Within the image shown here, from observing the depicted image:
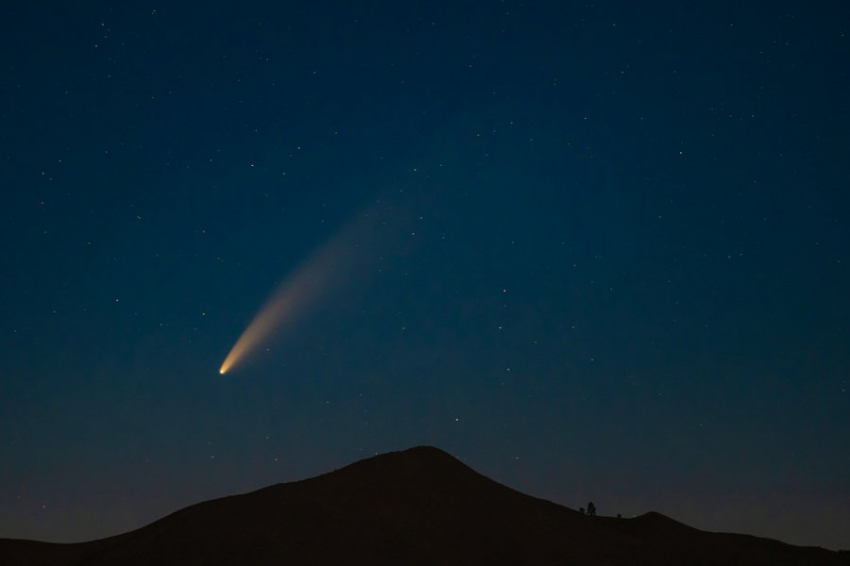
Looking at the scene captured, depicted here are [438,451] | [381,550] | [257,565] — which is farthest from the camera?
[438,451]

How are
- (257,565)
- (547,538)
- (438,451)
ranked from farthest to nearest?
1. (438,451)
2. (547,538)
3. (257,565)

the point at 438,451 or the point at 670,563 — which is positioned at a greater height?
the point at 438,451

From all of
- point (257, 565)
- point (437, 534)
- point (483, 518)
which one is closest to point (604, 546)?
point (483, 518)

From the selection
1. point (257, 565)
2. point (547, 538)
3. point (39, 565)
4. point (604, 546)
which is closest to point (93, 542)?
point (39, 565)

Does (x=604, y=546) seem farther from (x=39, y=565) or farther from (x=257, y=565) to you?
(x=39, y=565)

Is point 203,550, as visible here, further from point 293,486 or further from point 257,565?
point 293,486

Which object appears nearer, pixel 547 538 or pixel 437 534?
pixel 437 534

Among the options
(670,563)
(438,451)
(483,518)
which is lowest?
(670,563)
